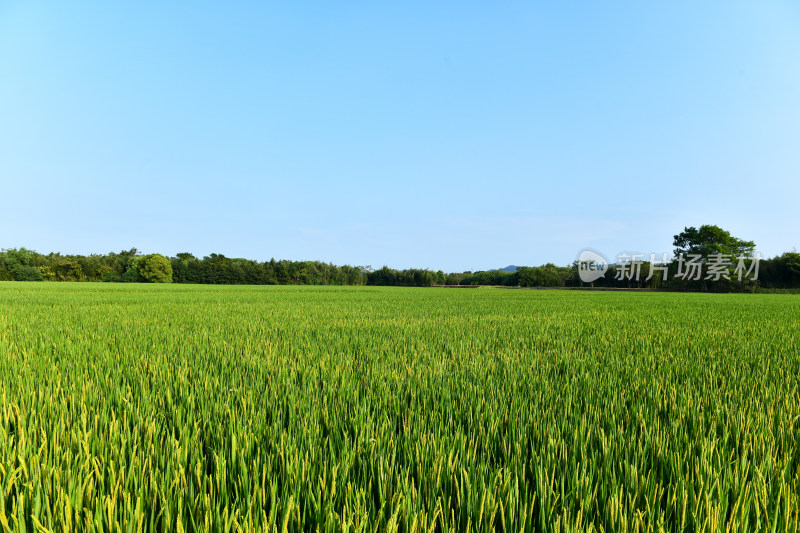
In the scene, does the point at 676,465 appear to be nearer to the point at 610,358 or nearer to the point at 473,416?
the point at 473,416

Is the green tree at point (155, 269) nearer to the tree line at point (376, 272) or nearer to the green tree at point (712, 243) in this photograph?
the tree line at point (376, 272)

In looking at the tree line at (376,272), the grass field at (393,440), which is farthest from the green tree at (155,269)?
the grass field at (393,440)

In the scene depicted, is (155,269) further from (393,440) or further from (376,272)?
(393,440)

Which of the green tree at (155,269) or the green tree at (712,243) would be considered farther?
the green tree at (155,269)

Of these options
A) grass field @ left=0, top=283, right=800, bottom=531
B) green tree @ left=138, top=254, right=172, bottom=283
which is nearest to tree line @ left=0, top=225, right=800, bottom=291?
green tree @ left=138, top=254, right=172, bottom=283

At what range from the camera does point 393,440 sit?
4.80ft

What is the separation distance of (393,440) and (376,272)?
59.4m

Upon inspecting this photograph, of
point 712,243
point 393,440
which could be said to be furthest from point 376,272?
point 393,440

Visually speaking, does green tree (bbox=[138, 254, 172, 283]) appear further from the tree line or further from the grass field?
the grass field

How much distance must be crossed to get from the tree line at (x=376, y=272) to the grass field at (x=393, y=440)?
4817 centimetres

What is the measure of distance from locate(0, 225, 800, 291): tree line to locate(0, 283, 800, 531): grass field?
158 feet

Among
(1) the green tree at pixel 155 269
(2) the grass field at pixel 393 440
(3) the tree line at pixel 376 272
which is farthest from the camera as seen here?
(1) the green tree at pixel 155 269

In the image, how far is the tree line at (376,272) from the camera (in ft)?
138

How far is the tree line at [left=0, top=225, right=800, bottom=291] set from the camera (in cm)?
4194
